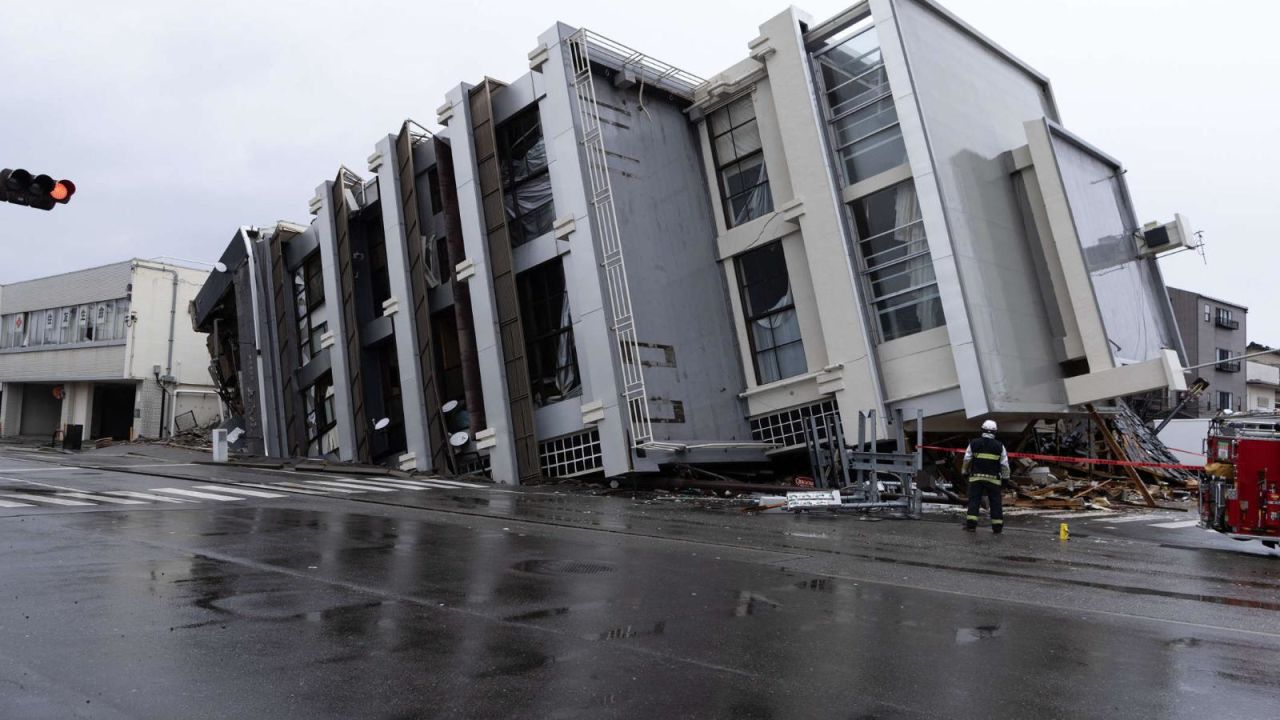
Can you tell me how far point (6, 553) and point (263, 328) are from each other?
26726 millimetres

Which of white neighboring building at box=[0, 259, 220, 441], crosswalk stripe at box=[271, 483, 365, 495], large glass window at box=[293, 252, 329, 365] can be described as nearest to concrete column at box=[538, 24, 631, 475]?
crosswalk stripe at box=[271, 483, 365, 495]

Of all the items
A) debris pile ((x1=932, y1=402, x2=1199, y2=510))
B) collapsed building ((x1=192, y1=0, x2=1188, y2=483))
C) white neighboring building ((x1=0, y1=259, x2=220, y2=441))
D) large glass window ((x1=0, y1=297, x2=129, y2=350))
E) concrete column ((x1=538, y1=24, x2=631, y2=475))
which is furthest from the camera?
large glass window ((x1=0, y1=297, x2=129, y2=350))

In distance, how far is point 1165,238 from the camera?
76.7 ft

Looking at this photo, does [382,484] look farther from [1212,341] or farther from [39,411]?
[1212,341]

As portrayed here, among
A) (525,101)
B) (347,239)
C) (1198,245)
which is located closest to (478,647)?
(525,101)

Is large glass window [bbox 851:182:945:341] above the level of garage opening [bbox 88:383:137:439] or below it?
below

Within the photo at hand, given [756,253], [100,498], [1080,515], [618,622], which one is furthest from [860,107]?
[100,498]

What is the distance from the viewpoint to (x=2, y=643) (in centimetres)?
588

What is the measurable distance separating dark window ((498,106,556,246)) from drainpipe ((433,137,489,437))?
1729mm

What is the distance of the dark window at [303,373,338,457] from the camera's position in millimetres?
32938

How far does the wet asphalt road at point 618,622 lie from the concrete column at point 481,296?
10566 mm

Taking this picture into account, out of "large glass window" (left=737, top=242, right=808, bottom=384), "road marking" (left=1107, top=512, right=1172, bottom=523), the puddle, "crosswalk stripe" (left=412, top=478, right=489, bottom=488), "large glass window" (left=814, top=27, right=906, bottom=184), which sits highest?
"large glass window" (left=814, top=27, right=906, bottom=184)

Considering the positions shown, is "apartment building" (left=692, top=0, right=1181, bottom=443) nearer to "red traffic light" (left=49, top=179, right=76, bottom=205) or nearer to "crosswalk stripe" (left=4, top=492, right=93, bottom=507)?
"red traffic light" (left=49, top=179, right=76, bottom=205)

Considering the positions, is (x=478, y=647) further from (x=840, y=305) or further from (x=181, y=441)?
(x=181, y=441)
